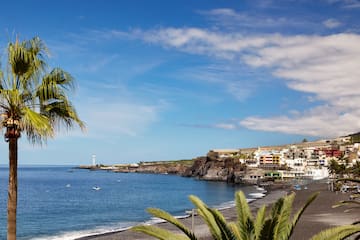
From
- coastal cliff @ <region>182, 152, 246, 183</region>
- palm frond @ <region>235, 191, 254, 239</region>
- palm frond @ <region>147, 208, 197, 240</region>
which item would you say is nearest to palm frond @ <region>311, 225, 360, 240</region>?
palm frond @ <region>235, 191, 254, 239</region>

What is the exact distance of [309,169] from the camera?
199 meters

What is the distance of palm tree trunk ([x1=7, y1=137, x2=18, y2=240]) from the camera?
9039 mm

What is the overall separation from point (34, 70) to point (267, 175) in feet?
542

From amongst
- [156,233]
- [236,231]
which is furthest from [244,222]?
[156,233]

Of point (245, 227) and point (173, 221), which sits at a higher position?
point (173, 221)

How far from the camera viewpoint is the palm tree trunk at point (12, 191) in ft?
29.7

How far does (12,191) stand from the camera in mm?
9211

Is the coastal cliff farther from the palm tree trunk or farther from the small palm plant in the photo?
the palm tree trunk

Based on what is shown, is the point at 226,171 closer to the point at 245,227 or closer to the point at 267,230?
the point at 245,227

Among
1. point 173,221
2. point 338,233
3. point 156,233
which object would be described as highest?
point 173,221

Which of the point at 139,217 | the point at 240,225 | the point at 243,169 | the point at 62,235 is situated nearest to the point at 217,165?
the point at 243,169

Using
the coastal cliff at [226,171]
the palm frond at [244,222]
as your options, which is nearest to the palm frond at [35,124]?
the palm frond at [244,222]

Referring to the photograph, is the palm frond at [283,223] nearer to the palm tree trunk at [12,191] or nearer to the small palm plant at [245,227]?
the small palm plant at [245,227]

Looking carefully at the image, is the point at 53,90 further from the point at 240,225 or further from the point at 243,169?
the point at 243,169
